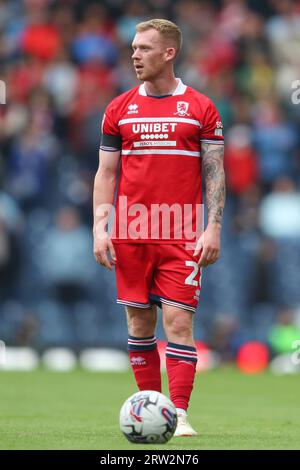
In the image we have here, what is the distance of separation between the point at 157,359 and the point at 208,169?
1291 mm

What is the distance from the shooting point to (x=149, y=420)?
6961 millimetres

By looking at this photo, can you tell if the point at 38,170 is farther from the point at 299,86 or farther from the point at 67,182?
the point at 299,86

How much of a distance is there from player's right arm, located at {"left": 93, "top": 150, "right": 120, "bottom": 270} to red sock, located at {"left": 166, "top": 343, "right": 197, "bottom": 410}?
0.69 metres

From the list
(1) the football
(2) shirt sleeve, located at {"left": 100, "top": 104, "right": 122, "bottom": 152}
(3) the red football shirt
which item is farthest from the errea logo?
(1) the football

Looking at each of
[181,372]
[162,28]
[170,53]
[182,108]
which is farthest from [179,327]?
[162,28]

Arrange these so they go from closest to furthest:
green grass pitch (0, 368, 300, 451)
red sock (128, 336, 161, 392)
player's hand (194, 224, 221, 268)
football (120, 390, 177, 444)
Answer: football (120, 390, 177, 444), green grass pitch (0, 368, 300, 451), player's hand (194, 224, 221, 268), red sock (128, 336, 161, 392)

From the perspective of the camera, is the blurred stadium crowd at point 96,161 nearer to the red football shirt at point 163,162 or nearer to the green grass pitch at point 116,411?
the green grass pitch at point 116,411

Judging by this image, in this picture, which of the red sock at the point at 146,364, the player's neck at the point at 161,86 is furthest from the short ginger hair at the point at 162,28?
the red sock at the point at 146,364

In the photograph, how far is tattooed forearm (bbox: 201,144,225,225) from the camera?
780 cm

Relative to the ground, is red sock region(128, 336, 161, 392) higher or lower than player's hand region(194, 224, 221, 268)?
lower

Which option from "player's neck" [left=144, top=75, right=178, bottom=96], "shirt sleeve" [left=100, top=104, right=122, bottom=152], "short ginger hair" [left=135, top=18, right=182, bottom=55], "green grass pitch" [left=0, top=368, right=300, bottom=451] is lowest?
"green grass pitch" [left=0, top=368, right=300, bottom=451]

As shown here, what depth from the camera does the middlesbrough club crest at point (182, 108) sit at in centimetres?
780

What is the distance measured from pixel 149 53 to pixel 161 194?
0.90 meters

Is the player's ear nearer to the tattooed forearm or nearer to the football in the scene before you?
the tattooed forearm
